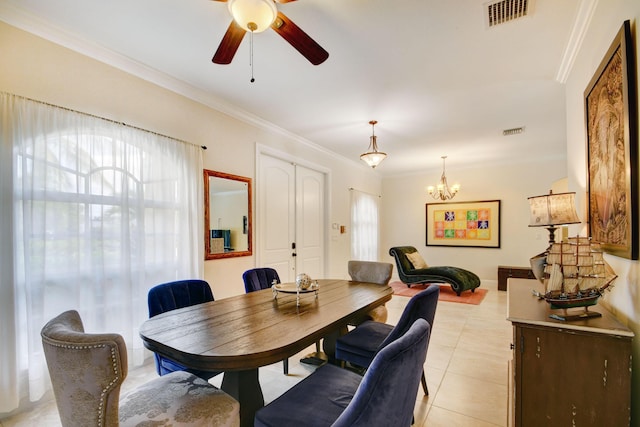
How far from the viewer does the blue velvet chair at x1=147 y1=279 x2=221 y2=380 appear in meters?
1.78

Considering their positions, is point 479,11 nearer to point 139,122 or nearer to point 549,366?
point 549,366

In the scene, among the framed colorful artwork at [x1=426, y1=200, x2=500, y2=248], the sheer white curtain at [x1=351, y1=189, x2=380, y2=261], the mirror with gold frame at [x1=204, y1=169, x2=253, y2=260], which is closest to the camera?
the mirror with gold frame at [x1=204, y1=169, x2=253, y2=260]

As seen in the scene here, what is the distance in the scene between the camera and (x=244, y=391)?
1419 mm

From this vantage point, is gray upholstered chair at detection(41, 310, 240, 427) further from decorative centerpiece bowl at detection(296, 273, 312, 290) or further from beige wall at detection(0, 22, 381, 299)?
beige wall at detection(0, 22, 381, 299)

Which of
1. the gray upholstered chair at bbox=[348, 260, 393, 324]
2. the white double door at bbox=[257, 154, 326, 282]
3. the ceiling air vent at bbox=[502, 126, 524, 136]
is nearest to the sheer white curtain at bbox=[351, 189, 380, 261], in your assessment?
the white double door at bbox=[257, 154, 326, 282]

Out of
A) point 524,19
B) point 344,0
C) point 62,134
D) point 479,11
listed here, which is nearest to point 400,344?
point 344,0

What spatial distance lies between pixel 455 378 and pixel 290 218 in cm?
285

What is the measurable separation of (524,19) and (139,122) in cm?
307

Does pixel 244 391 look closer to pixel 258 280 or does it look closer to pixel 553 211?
pixel 258 280

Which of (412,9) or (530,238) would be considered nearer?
(412,9)

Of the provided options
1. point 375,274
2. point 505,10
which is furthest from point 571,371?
point 505,10

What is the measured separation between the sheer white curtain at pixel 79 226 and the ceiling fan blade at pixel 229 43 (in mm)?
1154

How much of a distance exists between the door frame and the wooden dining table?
5.61ft

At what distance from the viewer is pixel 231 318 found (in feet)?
5.36
